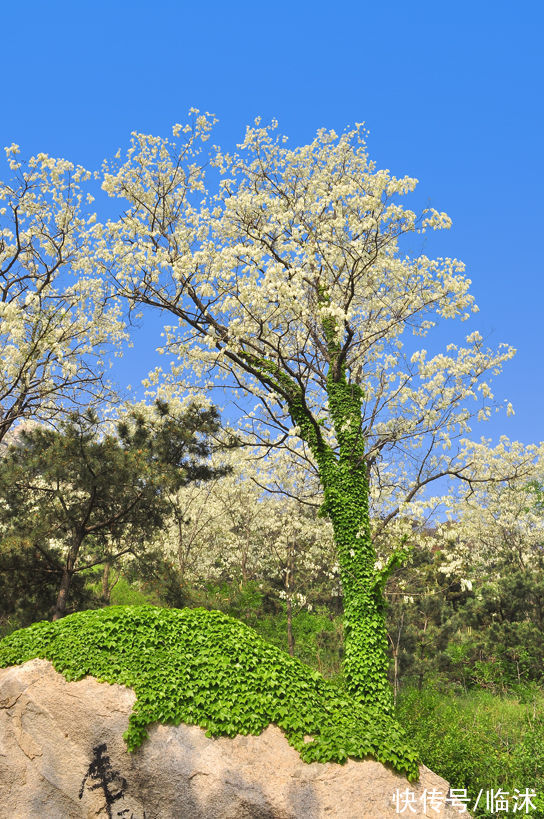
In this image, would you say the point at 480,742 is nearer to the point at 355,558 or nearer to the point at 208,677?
the point at 355,558

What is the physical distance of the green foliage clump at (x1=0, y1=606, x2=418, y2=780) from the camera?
9023mm

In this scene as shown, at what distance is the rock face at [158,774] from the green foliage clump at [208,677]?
0.18 meters

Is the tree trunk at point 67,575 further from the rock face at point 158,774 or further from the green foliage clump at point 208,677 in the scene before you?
the rock face at point 158,774

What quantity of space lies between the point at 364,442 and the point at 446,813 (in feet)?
29.1

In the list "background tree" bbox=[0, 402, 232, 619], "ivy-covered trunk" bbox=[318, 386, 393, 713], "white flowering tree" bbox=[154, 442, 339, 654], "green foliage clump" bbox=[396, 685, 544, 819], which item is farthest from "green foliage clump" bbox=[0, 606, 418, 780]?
"white flowering tree" bbox=[154, 442, 339, 654]

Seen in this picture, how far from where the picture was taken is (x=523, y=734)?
13.6 meters

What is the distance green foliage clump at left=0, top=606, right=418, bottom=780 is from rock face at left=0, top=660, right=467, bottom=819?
184 millimetres

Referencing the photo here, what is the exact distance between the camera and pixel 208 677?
9.52 meters

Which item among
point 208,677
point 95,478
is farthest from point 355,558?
point 95,478

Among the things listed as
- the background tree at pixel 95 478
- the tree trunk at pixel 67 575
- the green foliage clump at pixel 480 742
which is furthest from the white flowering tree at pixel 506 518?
the tree trunk at pixel 67 575

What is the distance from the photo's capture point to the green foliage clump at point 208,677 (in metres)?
9.02

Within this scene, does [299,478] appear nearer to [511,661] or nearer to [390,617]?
[390,617]

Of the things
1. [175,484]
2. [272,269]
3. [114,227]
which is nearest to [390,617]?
[175,484]

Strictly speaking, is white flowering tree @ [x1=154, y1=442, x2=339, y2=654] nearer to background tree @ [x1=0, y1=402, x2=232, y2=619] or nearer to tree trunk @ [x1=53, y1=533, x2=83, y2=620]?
background tree @ [x1=0, y1=402, x2=232, y2=619]
